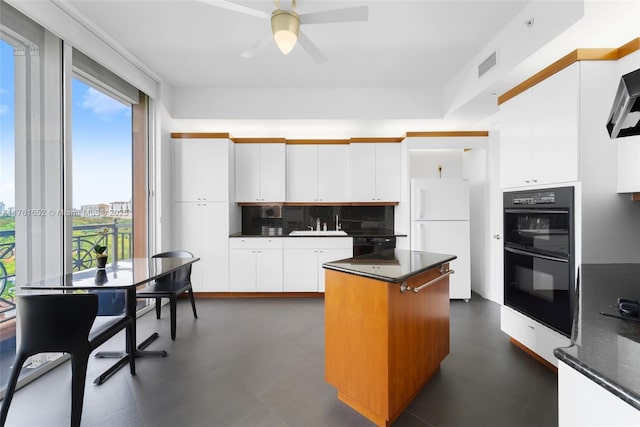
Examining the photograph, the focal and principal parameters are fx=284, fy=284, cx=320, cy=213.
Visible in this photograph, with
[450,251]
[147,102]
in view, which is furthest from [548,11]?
[147,102]

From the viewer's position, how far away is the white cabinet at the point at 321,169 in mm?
4656

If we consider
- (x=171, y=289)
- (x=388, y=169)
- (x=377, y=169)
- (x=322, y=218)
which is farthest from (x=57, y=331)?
(x=388, y=169)

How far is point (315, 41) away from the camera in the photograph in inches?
114

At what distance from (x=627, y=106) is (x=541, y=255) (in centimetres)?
166

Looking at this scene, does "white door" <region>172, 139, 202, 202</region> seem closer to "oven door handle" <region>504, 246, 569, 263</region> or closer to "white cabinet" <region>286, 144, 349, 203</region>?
"white cabinet" <region>286, 144, 349, 203</region>

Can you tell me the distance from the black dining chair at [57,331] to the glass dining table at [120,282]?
0.92 feet

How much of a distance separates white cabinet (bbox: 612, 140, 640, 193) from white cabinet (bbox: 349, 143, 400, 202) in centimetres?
264

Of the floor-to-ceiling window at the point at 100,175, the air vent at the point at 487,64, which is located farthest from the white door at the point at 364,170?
the floor-to-ceiling window at the point at 100,175

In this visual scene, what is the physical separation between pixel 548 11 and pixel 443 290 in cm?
228

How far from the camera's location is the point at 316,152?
4648 mm

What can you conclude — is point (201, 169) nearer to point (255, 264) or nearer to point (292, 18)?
point (255, 264)

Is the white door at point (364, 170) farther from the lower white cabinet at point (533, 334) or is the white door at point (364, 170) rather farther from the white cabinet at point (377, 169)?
the lower white cabinet at point (533, 334)

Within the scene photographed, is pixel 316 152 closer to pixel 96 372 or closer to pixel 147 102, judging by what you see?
pixel 147 102

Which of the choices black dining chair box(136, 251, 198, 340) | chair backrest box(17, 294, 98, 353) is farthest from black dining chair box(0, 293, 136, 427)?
black dining chair box(136, 251, 198, 340)
